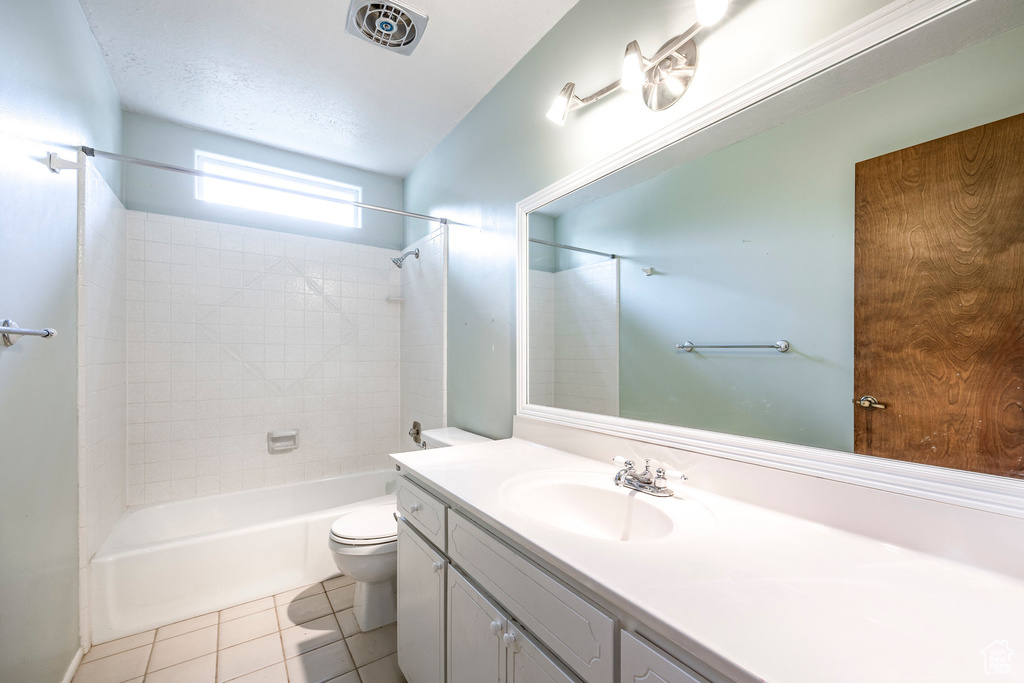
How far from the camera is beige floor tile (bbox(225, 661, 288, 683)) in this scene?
1492 mm

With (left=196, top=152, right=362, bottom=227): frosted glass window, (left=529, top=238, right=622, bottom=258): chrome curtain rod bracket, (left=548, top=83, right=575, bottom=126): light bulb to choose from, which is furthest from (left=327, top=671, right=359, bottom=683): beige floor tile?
(left=196, top=152, right=362, bottom=227): frosted glass window

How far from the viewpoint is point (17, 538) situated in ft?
3.78

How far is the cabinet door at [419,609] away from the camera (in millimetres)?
1157

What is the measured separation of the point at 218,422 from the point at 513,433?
1.94 metres

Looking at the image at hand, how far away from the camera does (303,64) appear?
1.88 meters

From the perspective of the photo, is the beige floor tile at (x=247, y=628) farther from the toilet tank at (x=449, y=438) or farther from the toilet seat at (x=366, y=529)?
the toilet tank at (x=449, y=438)

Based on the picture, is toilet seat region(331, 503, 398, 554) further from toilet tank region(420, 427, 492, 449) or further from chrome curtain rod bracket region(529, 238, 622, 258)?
chrome curtain rod bracket region(529, 238, 622, 258)

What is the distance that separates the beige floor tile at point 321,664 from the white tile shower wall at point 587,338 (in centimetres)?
129

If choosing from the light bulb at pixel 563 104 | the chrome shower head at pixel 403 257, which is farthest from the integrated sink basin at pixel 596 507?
the chrome shower head at pixel 403 257

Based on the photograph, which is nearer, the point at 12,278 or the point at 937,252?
the point at 937,252

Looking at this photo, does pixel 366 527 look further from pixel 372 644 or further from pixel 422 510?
pixel 422 510

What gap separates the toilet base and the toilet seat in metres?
0.22

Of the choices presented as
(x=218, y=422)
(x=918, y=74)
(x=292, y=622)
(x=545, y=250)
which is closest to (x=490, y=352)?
(x=545, y=250)

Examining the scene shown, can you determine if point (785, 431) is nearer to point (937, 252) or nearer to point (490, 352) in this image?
point (937, 252)
